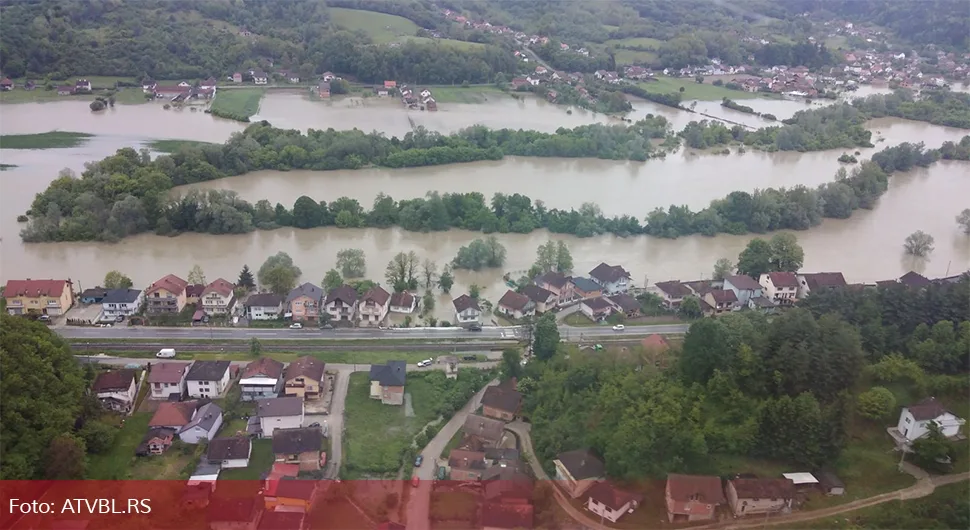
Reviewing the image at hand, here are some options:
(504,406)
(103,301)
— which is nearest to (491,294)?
(504,406)

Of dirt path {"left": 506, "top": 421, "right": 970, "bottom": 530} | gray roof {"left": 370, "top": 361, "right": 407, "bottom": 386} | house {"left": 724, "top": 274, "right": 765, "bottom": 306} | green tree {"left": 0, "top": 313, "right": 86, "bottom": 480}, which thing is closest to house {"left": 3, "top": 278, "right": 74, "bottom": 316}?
green tree {"left": 0, "top": 313, "right": 86, "bottom": 480}

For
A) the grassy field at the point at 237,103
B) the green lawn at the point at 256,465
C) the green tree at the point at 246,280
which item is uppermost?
the grassy field at the point at 237,103

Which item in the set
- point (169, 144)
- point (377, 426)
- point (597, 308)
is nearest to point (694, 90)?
point (169, 144)

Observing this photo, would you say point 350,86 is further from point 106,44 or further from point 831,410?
point 831,410

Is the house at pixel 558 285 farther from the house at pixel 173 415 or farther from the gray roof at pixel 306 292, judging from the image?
the house at pixel 173 415

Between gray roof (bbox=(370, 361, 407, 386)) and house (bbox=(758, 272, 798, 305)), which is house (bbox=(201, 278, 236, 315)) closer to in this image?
gray roof (bbox=(370, 361, 407, 386))

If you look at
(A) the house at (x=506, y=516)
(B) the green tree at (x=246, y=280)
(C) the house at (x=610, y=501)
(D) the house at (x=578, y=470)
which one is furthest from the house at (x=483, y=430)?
(B) the green tree at (x=246, y=280)
